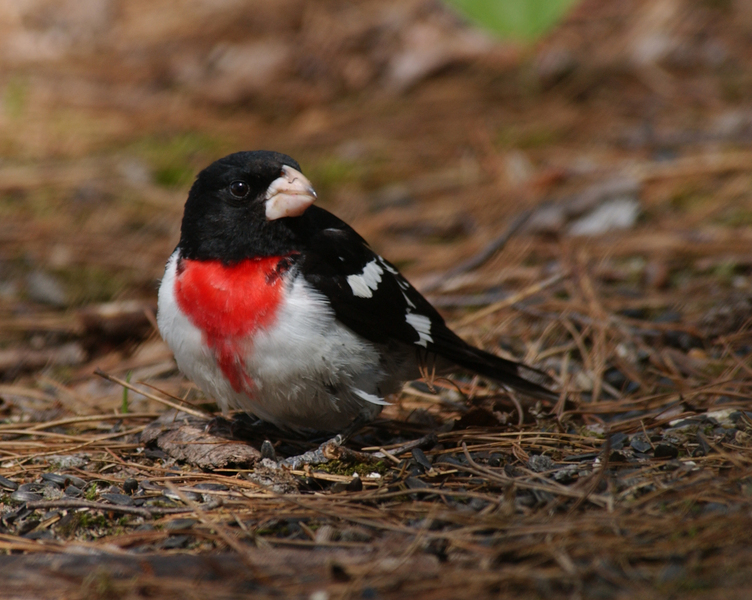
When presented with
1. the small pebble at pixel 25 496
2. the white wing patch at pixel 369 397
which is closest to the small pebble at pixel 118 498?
Answer: the small pebble at pixel 25 496

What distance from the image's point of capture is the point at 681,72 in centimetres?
692

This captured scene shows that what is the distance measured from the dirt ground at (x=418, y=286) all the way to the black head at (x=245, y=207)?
0.71 metres

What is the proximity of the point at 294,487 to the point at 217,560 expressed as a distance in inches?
23.8

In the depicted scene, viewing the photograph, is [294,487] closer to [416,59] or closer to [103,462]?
[103,462]

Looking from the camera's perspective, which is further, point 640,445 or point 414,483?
point 640,445

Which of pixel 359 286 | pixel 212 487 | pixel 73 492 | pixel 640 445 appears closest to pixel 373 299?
pixel 359 286

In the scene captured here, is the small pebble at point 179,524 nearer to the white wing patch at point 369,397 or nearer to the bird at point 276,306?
the bird at point 276,306

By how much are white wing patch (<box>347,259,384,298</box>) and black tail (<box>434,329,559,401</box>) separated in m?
0.35

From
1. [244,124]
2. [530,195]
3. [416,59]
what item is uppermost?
[416,59]

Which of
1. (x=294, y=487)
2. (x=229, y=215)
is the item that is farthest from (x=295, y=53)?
(x=294, y=487)

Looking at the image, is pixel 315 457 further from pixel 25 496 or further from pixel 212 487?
pixel 25 496

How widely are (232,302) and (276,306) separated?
0.15m

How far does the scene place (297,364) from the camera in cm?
267

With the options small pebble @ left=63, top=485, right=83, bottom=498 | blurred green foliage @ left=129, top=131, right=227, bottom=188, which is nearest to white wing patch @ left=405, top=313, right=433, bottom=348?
small pebble @ left=63, top=485, right=83, bottom=498
